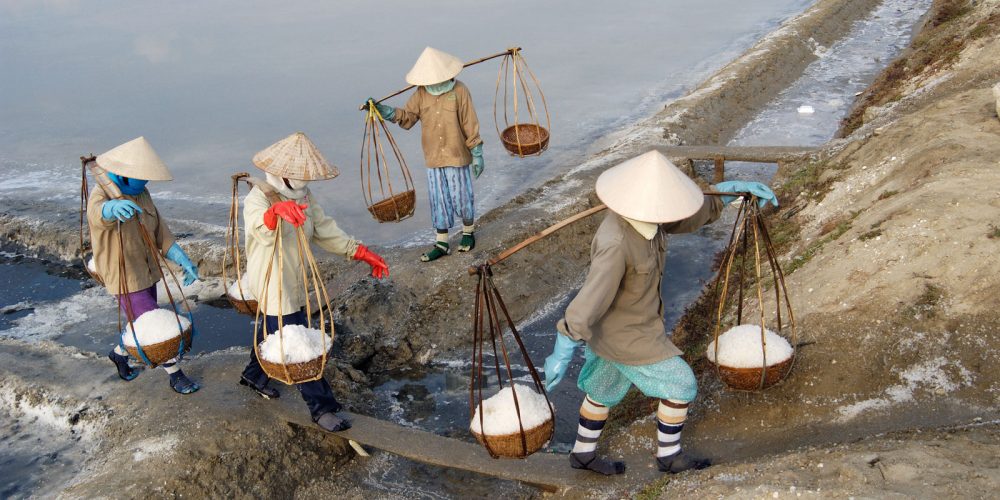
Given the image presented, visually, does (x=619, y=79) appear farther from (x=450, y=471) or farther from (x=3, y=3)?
(x=3, y=3)

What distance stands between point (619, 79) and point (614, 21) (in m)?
4.35

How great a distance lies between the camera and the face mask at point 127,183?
3.82 meters

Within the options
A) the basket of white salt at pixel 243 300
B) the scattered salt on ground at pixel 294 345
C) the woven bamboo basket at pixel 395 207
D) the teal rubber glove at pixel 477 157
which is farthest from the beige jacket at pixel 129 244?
the teal rubber glove at pixel 477 157

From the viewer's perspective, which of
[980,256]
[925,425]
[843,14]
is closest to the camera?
[925,425]

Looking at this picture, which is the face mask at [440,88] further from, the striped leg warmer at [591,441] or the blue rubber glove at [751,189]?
the striped leg warmer at [591,441]

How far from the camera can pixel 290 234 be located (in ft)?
12.4

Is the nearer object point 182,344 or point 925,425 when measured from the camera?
point 925,425

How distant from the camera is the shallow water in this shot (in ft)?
28.3

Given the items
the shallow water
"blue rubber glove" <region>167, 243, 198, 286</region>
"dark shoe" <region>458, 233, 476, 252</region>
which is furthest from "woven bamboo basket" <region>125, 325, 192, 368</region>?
the shallow water

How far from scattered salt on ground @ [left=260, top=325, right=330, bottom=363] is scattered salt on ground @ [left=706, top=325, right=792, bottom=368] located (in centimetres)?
177

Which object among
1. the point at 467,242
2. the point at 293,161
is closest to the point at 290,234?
the point at 293,161

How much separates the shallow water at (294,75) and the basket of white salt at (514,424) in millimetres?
3986

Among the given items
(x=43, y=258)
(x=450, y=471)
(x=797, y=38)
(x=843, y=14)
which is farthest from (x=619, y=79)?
(x=450, y=471)

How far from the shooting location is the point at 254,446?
3.98m
